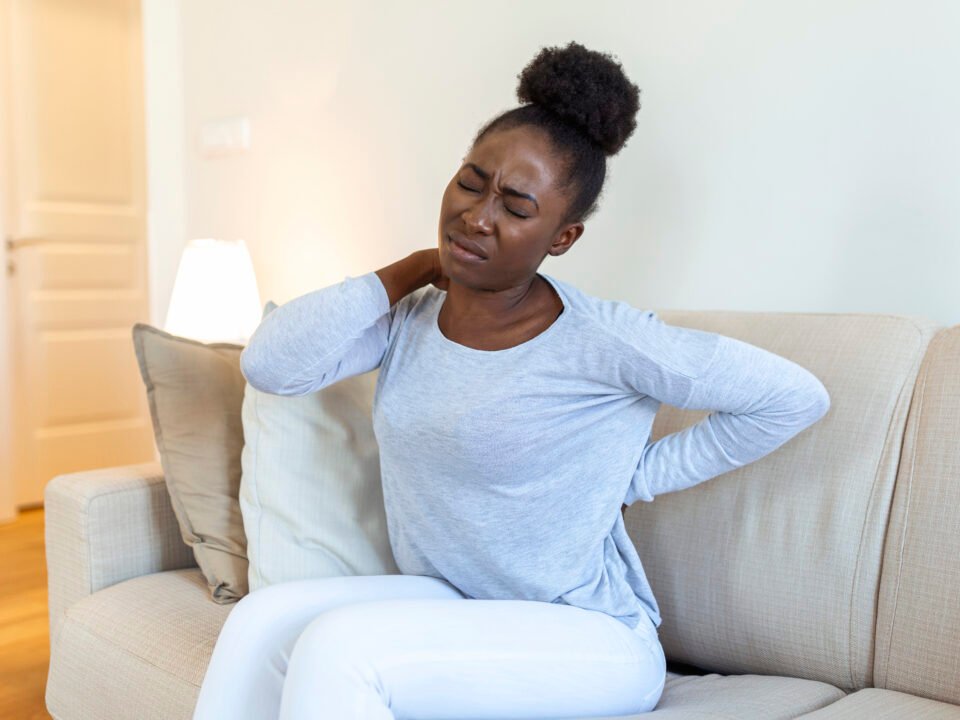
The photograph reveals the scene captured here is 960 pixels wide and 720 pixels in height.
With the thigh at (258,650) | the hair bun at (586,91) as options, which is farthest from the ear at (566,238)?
the thigh at (258,650)

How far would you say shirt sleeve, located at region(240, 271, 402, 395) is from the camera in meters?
1.39

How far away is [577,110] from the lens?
4.10 ft

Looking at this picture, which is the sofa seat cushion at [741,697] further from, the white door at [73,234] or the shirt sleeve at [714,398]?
the white door at [73,234]

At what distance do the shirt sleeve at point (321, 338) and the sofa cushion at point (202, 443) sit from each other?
320 mm

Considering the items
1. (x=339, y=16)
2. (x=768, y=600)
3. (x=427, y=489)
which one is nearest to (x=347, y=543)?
(x=427, y=489)

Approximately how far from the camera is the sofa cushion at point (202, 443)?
5.49 feet

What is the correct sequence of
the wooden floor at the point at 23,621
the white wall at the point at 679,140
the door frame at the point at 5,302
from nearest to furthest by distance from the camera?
the white wall at the point at 679,140 → the wooden floor at the point at 23,621 → the door frame at the point at 5,302

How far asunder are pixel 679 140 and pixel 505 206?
2.42 feet

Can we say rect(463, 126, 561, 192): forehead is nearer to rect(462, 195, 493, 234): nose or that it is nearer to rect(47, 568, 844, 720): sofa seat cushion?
rect(462, 195, 493, 234): nose

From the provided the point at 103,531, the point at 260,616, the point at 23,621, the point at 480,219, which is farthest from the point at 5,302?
the point at 480,219

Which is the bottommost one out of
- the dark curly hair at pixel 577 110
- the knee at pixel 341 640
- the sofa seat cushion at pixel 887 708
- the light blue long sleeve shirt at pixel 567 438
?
the sofa seat cushion at pixel 887 708

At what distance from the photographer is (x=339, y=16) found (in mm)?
2504

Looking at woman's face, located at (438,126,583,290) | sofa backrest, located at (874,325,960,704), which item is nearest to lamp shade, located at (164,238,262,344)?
woman's face, located at (438,126,583,290)

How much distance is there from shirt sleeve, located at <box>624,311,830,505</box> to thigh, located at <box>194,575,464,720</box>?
41cm
